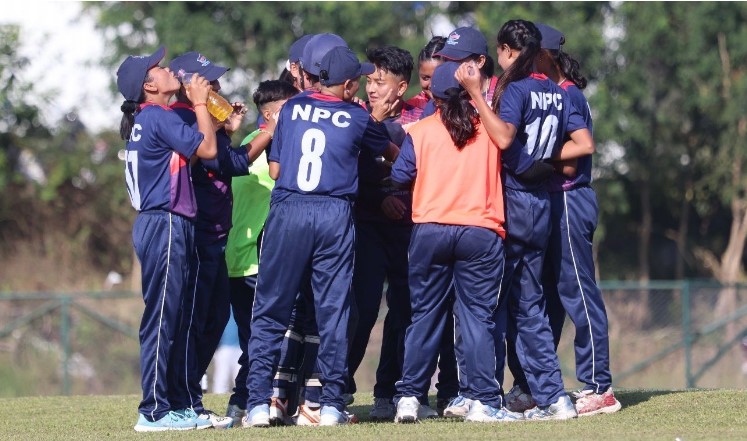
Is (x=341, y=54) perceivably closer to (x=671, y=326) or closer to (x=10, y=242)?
(x=671, y=326)

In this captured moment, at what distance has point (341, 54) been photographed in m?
7.56

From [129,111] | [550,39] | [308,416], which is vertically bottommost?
[308,416]

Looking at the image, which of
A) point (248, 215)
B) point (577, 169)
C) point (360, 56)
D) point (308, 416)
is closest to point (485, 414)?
point (308, 416)

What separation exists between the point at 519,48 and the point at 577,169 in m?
Answer: 0.84

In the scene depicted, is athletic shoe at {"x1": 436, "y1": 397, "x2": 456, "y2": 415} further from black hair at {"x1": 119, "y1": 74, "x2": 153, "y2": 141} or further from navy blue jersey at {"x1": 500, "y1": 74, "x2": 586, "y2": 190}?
black hair at {"x1": 119, "y1": 74, "x2": 153, "y2": 141}

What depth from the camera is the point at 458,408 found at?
7.93 meters

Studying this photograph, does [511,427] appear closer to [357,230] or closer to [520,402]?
[520,402]

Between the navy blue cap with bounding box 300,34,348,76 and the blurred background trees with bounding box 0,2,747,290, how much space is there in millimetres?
14412

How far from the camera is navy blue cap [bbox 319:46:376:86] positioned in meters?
7.54

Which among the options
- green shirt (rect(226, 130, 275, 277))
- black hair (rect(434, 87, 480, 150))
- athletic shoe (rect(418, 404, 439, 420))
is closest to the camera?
black hair (rect(434, 87, 480, 150))

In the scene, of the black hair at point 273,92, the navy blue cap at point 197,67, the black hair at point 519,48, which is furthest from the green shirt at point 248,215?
the black hair at point 519,48

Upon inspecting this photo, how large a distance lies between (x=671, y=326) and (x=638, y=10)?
7358 mm

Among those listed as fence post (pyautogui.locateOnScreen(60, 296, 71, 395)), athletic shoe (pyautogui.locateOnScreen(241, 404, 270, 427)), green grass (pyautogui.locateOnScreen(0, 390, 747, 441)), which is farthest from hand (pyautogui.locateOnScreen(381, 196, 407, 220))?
fence post (pyautogui.locateOnScreen(60, 296, 71, 395))

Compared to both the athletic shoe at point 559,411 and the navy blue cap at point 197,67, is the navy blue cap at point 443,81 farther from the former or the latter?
the athletic shoe at point 559,411
